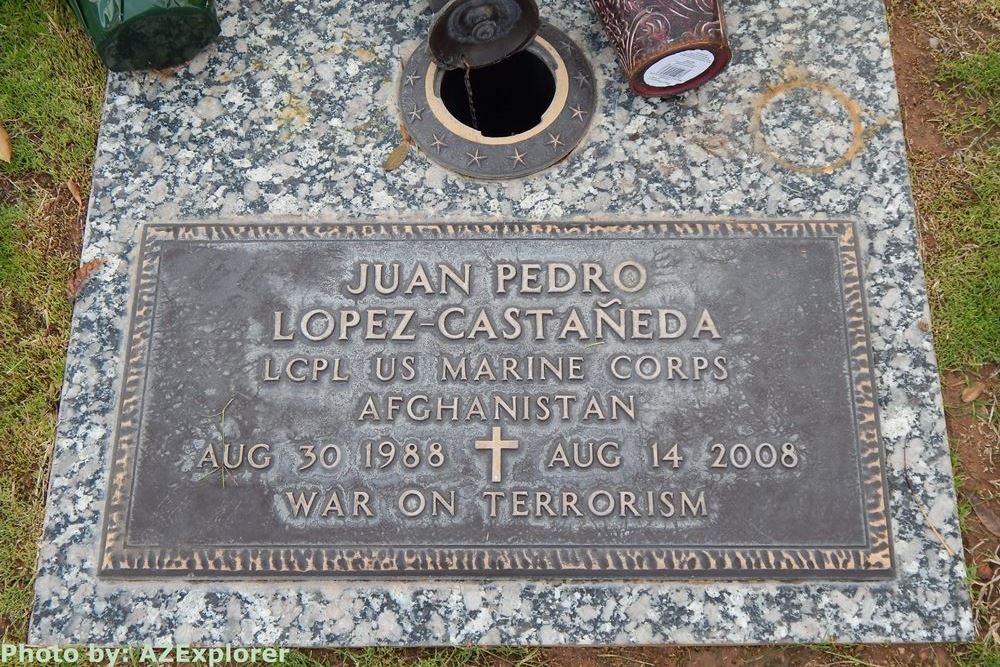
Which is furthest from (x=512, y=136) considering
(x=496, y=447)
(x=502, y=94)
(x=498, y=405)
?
(x=496, y=447)

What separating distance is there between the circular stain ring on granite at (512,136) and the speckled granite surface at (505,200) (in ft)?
0.15

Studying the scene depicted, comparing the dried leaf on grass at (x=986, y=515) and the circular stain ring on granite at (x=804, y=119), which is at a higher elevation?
the circular stain ring on granite at (x=804, y=119)

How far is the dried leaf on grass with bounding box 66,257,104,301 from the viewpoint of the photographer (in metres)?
2.46

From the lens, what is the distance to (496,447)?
2.26 metres

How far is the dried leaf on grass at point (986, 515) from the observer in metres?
2.27

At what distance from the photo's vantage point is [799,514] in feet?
7.22

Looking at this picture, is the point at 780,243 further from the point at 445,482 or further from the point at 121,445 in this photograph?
the point at 121,445

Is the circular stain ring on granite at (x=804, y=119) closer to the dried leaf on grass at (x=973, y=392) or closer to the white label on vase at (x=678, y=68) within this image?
the white label on vase at (x=678, y=68)

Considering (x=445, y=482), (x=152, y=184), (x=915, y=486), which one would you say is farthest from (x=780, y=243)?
(x=152, y=184)

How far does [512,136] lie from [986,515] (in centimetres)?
175

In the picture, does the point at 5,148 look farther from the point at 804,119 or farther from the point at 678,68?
the point at 804,119

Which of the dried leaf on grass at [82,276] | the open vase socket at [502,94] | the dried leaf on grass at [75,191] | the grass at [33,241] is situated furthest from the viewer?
the open vase socket at [502,94]

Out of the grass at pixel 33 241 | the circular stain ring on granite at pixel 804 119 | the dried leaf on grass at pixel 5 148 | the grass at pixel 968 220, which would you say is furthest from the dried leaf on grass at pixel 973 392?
the dried leaf on grass at pixel 5 148

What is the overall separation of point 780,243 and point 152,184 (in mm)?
1919
